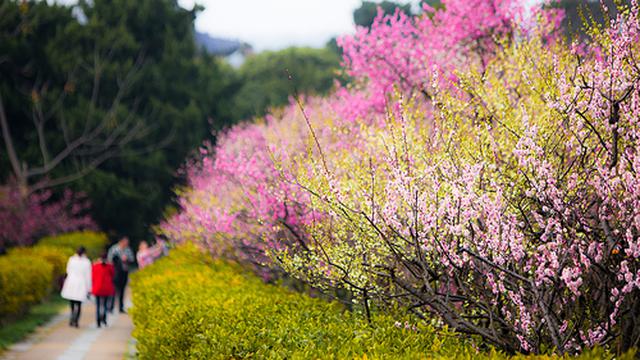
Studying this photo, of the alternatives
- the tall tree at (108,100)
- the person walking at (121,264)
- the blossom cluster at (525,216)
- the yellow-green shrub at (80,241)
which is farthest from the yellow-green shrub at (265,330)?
the tall tree at (108,100)

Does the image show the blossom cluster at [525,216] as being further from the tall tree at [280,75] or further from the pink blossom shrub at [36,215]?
the tall tree at [280,75]

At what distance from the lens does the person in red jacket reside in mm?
16547

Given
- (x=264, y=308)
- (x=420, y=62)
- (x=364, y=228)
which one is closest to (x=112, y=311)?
(x=420, y=62)

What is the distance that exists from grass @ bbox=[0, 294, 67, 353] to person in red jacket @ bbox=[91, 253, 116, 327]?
1311mm

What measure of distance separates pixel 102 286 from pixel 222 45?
6274 cm

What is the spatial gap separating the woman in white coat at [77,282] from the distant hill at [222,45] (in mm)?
46284

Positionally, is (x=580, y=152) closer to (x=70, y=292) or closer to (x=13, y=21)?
(x=70, y=292)

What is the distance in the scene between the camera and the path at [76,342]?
12852 millimetres

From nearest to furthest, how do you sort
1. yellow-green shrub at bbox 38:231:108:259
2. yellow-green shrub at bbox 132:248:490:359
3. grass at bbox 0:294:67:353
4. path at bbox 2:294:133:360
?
1. yellow-green shrub at bbox 132:248:490:359
2. path at bbox 2:294:133:360
3. grass at bbox 0:294:67:353
4. yellow-green shrub at bbox 38:231:108:259

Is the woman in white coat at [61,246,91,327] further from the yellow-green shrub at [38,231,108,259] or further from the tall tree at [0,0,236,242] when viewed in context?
the tall tree at [0,0,236,242]

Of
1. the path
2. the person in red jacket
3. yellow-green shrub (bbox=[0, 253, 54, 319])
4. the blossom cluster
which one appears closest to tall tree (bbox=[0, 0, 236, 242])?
yellow-green shrub (bbox=[0, 253, 54, 319])

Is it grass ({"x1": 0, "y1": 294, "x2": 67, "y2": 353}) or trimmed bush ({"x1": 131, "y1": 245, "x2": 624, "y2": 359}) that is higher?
trimmed bush ({"x1": 131, "y1": 245, "x2": 624, "y2": 359})

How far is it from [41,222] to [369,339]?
81.4 ft

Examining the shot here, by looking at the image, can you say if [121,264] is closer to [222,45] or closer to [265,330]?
[265,330]
